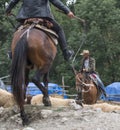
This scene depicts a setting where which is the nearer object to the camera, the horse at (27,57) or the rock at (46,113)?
the horse at (27,57)

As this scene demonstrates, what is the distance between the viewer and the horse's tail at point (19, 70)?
25.8ft

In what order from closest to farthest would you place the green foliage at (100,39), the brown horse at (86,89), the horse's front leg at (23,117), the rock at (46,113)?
1. the horse's front leg at (23,117)
2. the rock at (46,113)
3. the brown horse at (86,89)
4. the green foliage at (100,39)

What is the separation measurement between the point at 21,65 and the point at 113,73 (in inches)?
1096

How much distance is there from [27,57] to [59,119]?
1150mm

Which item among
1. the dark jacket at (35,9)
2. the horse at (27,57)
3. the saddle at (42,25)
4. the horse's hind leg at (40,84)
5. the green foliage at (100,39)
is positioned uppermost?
the dark jacket at (35,9)

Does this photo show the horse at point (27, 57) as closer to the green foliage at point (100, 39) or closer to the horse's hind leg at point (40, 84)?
the horse's hind leg at point (40, 84)

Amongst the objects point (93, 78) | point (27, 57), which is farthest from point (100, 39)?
point (27, 57)

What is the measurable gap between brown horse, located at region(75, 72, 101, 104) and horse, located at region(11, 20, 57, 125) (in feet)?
28.2

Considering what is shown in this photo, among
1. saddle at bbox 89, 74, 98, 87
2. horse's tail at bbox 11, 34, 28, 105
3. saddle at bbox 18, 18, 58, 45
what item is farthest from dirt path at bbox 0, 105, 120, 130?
saddle at bbox 89, 74, 98, 87

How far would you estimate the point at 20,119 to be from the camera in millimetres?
8297

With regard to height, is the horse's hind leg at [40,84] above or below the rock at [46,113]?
above

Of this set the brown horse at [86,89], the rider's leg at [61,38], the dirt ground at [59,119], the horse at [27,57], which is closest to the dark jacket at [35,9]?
the rider's leg at [61,38]

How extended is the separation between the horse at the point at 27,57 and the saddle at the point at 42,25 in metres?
0.06

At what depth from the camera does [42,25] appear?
8.62 meters
